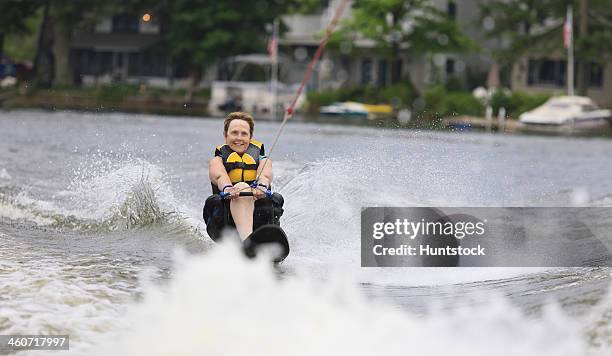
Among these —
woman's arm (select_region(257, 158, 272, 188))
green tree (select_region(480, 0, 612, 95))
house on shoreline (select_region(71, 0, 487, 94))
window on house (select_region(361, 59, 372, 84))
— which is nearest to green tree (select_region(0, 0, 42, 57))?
house on shoreline (select_region(71, 0, 487, 94))

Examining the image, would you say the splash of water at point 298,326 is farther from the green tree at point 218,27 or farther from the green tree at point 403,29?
the green tree at point 218,27

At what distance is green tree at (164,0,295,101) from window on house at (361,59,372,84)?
17.0ft

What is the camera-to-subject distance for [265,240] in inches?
413

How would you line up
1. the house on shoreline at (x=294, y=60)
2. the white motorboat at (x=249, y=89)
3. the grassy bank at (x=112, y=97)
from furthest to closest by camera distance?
the house on shoreline at (x=294, y=60)
the grassy bank at (x=112, y=97)
the white motorboat at (x=249, y=89)

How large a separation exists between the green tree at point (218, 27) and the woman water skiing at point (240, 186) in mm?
52860

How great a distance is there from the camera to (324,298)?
934cm

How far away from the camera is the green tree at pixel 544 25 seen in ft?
189

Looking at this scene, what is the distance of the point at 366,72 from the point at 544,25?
11184 millimetres

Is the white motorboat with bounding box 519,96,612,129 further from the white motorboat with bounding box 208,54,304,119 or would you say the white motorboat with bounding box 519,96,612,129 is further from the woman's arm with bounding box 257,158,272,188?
the woman's arm with bounding box 257,158,272,188

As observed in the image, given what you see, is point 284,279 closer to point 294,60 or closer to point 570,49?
point 570,49

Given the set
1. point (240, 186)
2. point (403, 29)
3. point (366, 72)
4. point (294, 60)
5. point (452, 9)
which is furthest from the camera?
point (294, 60)

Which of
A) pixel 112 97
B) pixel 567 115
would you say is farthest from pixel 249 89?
pixel 567 115

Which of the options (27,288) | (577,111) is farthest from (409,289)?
(577,111)

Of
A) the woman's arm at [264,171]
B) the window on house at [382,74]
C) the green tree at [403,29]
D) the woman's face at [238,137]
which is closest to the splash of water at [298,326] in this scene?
the woman's arm at [264,171]
